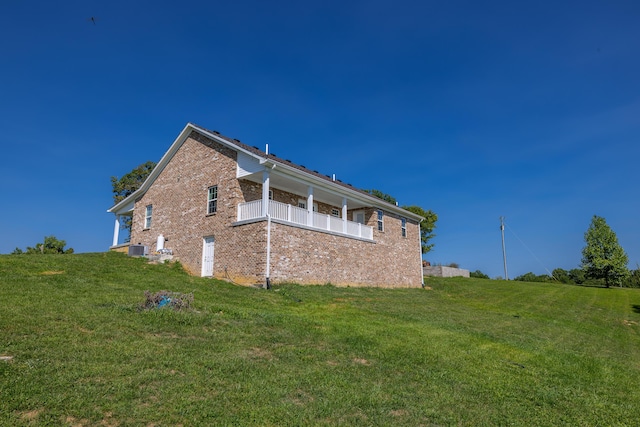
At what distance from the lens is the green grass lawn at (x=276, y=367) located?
169 inches

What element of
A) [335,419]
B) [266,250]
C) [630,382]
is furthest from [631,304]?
[335,419]

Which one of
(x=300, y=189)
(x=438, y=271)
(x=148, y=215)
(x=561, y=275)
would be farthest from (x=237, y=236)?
(x=561, y=275)

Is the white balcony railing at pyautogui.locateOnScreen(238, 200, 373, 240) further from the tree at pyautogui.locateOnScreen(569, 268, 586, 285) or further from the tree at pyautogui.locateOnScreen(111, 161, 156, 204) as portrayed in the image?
the tree at pyautogui.locateOnScreen(569, 268, 586, 285)

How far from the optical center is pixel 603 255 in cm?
3816

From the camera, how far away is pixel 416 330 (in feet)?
30.9

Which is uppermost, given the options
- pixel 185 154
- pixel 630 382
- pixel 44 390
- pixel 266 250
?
pixel 185 154

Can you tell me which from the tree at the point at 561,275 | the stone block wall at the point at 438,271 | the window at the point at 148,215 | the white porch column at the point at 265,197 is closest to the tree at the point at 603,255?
the tree at the point at 561,275

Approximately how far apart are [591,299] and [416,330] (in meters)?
21.2

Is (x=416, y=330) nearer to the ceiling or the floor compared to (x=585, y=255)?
nearer to the floor

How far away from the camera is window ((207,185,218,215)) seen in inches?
707

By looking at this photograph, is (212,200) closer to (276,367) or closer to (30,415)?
(276,367)

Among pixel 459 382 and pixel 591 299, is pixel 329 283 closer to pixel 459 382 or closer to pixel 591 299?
pixel 459 382

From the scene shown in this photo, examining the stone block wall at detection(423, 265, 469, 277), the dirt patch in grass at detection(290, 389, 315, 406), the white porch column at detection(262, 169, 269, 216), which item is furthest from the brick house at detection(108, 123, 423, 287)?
the stone block wall at detection(423, 265, 469, 277)

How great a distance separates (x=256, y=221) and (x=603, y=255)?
3756cm
